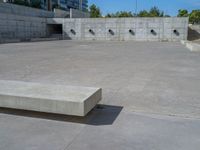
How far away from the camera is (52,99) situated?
3236 millimetres

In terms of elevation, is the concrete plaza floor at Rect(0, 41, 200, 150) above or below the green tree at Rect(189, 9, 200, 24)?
below

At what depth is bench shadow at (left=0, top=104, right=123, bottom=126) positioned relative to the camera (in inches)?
128

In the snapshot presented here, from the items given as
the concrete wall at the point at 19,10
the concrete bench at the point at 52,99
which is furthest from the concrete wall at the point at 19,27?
the concrete bench at the point at 52,99

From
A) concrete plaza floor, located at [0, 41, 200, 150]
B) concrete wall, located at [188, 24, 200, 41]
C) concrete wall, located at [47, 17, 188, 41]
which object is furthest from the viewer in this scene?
concrete wall, located at [188, 24, 200, 41]

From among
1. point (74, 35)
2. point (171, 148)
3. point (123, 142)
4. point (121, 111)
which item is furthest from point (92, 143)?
point (74, 35)

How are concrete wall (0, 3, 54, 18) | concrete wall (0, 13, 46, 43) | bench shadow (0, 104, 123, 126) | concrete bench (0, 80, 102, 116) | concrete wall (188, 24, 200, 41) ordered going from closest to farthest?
1. concrete bench (0, 80, 102, 116)
2. bench shadow (0, 104, 123, 126)
3. concrete wall (0, 13, 46, 43)
4. concrete wall (0, 3, 54, 18)
5. concrete wall (188, 24, 200, 41)

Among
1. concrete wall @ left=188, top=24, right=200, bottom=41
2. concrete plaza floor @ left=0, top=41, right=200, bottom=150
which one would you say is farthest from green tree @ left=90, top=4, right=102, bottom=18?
concrete plaza floor @ left=0, top=41, right=200, bottom=150

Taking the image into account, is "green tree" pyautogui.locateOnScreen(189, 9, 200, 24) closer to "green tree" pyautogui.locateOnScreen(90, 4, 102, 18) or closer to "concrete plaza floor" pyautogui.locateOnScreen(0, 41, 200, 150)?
"green tree" pyautogui.locateOnScreen(90, 4, 102, 18)

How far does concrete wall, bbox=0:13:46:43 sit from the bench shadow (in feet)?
67.3

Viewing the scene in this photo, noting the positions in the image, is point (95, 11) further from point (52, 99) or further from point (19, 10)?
point (52, 99)

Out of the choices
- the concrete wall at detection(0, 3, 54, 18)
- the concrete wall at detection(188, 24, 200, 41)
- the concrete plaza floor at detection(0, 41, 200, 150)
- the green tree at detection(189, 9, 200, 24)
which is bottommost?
the concrete plaza floor at detection(0, 41, 200, 150)

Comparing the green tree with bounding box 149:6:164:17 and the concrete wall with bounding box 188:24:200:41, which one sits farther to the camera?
the green tree with bounding box 149:6:164:17

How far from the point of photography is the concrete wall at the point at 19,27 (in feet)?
76.4

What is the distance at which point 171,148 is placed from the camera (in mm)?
2482
